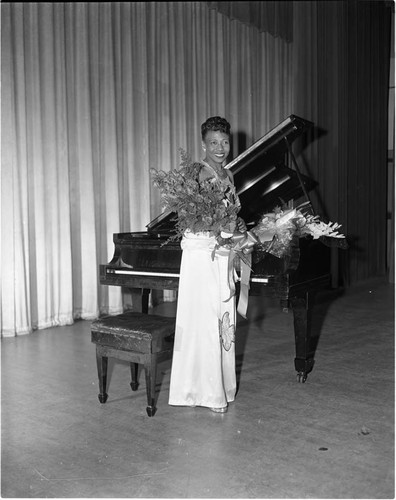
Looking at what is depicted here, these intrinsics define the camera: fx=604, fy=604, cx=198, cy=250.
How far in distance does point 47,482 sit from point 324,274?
230 cm

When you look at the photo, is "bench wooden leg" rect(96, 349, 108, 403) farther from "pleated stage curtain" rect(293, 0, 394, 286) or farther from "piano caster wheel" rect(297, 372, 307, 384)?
"pleated stage curtain" rect(293, 0, 394, 286)

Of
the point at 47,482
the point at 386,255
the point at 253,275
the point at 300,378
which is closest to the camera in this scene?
the point at 47,482

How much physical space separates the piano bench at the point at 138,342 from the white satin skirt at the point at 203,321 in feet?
0.29

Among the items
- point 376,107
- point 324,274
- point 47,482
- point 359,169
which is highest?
point 376,107

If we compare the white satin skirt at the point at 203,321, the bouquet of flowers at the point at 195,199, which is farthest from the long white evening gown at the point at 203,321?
the bouquet of flowers at the point at 195,199

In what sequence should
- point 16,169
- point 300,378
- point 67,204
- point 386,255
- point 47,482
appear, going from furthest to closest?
point 386,255 → point 67,204 → point 16,169 → point 300,378 → point 47,482

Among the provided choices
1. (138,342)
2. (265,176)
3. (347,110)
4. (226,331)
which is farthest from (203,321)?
(347,110)

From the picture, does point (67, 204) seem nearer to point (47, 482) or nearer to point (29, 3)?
point (29, 3)

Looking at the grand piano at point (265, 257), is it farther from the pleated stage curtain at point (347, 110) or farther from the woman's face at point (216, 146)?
the pleated stage curtain at point (347, 110)

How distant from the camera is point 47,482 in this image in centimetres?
258

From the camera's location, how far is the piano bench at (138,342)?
10.9 ft

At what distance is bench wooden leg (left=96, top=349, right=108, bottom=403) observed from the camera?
3.54 m

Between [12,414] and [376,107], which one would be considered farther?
[376,107]

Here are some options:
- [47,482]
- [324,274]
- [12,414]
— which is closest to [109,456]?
[47,482]
